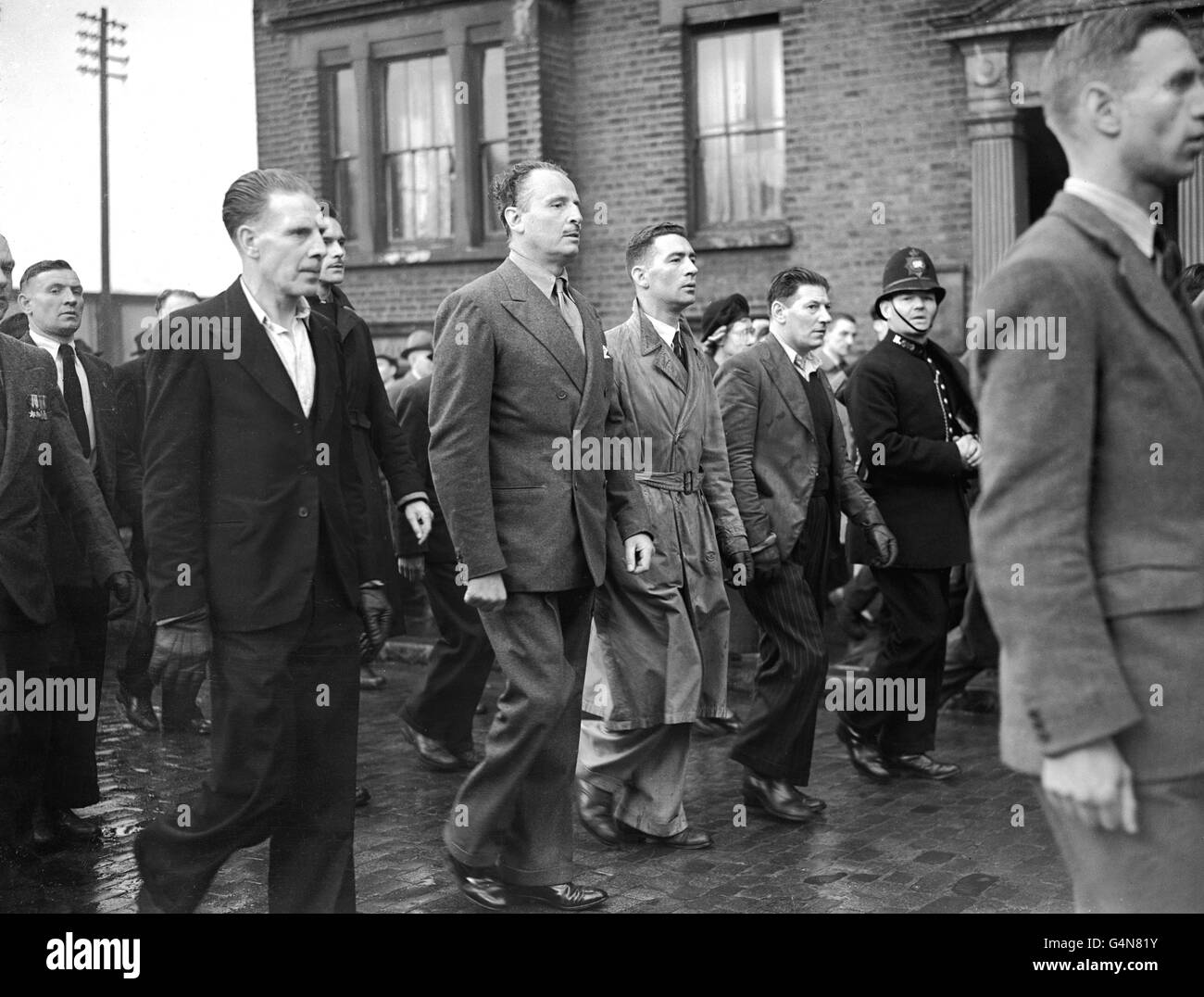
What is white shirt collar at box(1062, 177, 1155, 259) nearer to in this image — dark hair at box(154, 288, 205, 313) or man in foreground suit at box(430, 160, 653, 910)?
man in foreground suit at box(430, 160, 653, 910)

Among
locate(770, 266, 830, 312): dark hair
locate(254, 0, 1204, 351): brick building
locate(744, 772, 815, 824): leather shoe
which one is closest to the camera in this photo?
locate(744, 772, 815, 824): leather shoe

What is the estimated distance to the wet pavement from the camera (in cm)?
515

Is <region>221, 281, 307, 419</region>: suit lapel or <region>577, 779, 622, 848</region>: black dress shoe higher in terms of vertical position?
<region>221, 281, 307, 419</region>: suit lapel

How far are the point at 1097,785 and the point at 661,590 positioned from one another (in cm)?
336

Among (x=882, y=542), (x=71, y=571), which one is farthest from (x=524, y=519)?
(x=882, y=542)

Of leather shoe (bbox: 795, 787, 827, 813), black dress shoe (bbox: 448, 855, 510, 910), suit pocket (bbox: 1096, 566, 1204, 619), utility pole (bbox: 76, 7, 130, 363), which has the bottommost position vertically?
leather shoe (bbox: 795, 787, 827, 813)

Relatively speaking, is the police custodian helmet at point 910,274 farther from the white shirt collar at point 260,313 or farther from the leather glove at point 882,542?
the white shirt collar at point 260,313

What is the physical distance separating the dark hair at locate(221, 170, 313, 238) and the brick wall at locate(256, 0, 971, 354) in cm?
843

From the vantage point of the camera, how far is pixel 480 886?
5.04 metres

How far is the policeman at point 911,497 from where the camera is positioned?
6.79 meters

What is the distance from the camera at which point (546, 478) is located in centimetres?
507

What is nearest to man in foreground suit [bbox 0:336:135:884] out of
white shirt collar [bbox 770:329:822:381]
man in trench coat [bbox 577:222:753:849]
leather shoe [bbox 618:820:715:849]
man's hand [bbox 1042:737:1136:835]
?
man in trench coat [bbox 577:222:753:849]

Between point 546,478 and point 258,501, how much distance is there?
1.04m

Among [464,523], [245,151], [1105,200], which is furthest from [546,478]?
[1105,200]
